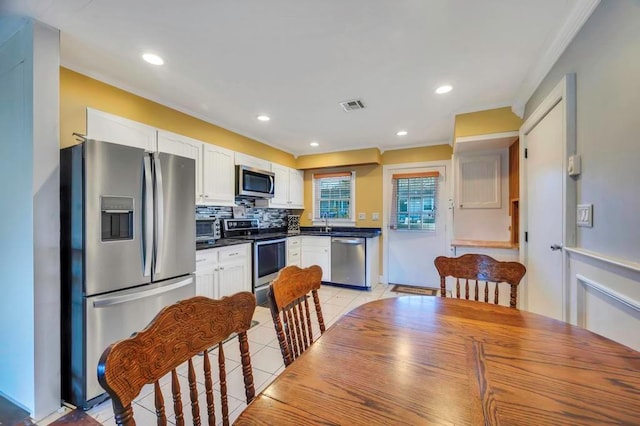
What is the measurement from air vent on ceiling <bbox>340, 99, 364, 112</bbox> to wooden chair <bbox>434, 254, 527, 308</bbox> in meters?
1.84

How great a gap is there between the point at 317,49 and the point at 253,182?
2169 mm

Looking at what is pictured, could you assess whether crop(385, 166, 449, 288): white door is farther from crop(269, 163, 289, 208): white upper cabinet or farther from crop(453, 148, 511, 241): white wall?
crop(269, 163, 289, 208): white upper cabinet

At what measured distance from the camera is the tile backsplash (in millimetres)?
3533

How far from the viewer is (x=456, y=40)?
69.5 inches

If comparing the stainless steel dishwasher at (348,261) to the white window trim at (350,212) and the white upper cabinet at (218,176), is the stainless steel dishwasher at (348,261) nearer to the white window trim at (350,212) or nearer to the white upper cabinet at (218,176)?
the white window trim at (350,212)

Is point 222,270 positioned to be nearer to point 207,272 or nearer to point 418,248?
point 207,272

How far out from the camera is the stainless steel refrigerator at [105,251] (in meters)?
1.66

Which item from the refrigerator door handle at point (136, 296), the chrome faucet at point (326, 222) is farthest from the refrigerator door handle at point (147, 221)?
the chrome faucet at point (326, 222)

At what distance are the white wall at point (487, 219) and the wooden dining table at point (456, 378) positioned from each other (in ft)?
8.77

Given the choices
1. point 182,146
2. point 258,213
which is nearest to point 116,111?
point 182,146

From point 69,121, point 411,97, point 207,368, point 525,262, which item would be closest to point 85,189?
point 69,121

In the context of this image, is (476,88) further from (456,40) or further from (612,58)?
(612,58)

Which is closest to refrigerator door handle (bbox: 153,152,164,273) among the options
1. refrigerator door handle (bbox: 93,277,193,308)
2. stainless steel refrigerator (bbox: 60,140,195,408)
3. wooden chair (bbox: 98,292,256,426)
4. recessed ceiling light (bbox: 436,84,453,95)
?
stainless steel refrigerator (bbox: 60,140,195,408)

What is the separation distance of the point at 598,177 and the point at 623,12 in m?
0.72
